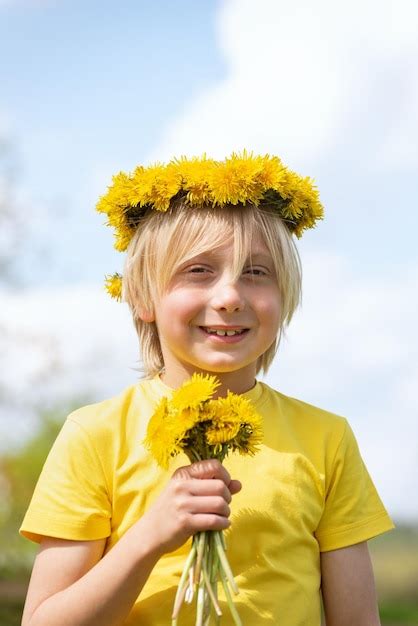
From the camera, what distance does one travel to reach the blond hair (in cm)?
264

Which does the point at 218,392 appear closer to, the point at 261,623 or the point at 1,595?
the point at 261,623

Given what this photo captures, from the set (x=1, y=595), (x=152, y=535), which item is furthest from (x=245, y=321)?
(x=1, y=595)

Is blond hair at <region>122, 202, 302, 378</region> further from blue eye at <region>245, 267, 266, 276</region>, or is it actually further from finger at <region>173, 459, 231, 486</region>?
finger at <region>173, 459, 231, 486</region>

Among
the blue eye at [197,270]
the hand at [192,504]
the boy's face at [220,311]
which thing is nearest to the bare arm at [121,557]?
the hand at [192,504]

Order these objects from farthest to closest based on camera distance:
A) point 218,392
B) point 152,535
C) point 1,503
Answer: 1. point 1,503
2. point 218,392
3. point 152,535

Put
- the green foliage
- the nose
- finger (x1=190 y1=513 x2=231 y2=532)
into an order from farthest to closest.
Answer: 1. the green foliage
2. the nose
3. finger (x1=190 y1=513 x2=231 y2=532)

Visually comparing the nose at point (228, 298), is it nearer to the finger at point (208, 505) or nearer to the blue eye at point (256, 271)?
the blue eye at point (256, 271)

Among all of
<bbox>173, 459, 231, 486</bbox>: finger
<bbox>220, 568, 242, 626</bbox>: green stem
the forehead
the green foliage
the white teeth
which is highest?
the green foliage

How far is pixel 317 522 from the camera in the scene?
2775 mm

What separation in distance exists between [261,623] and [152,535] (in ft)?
1.56

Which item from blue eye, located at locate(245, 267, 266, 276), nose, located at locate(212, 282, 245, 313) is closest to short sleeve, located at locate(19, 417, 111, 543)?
nose, located at locate(212, 282, 245, 313)

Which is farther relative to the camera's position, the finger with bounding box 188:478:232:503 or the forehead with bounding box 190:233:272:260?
the forehead with bounding box 190:233:272:260

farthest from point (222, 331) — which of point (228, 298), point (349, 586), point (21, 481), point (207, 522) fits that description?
point (21, 481)

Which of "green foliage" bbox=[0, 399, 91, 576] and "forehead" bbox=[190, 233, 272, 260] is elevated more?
"green foliage" bbox=[0, 399, 91, 576]
